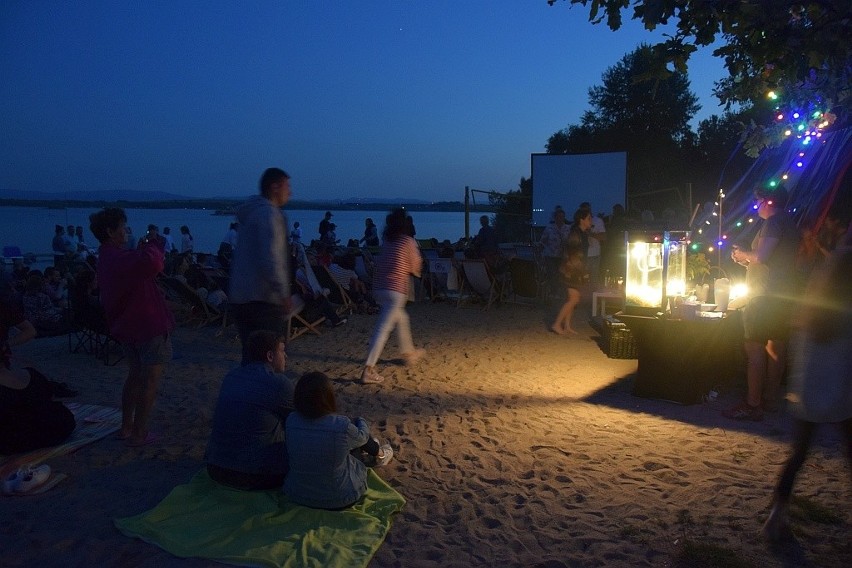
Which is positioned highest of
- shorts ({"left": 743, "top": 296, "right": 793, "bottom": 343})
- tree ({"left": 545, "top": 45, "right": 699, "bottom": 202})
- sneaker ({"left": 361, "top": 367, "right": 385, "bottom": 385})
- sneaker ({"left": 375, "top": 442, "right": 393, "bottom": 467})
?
tree ({"left": 545, "top": 45, "right": 699, "bottom": 202})

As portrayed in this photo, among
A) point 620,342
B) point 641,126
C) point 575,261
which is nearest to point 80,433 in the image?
point 620,342

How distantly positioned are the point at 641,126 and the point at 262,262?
30.1m

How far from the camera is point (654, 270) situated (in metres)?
6.24

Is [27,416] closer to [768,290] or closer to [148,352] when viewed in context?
[148,352]

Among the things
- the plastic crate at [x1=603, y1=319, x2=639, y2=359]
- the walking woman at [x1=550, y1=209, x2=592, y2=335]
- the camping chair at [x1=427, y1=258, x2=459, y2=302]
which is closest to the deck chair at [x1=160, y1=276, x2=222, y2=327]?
the camping chair at [x1=427, y1=258, x2=459, y2=302]

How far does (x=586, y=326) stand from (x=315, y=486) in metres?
6.23

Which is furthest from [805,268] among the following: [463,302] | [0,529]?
[463,302]

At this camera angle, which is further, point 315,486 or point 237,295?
point 237,295

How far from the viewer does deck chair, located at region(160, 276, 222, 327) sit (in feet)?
30.1

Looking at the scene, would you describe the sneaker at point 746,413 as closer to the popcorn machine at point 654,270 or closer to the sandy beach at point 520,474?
the sandy beach at point 520,474

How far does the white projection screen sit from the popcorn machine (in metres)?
13.6

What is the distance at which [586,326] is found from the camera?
9125 millimetres

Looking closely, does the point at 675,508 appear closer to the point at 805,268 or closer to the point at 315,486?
the point at 315,486

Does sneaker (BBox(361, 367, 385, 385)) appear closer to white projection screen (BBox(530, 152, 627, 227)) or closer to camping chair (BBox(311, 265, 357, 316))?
camping chair (BBox(311, 265, 357, 316))
